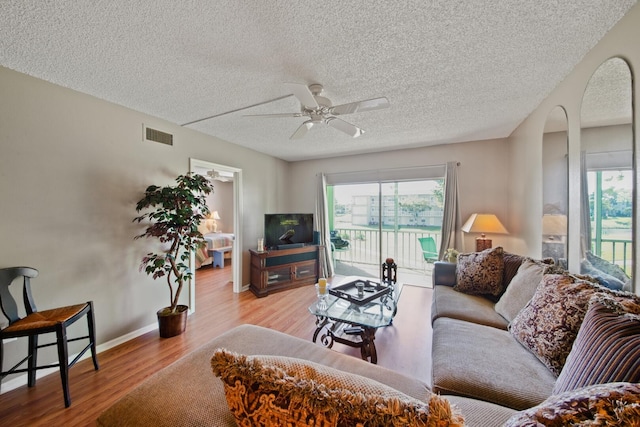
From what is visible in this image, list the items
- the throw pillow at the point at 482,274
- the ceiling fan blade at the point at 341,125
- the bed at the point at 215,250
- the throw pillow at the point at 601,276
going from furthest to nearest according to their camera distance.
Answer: the bed at the point at 215,250
the throw pillow at the point at 482,274
the ceiling fan blade at the point at 341,125
the throw pillow at the point at 601,276

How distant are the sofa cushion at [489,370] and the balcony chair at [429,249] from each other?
2.57m

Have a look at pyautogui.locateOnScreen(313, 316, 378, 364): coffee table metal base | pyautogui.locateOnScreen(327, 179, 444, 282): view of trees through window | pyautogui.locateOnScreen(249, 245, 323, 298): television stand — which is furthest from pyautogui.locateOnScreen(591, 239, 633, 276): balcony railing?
pyautogui.locateOnScreen(249, 245, 323, 298): television stand

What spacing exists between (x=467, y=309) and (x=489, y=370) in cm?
83

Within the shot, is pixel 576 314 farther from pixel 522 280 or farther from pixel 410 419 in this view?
pixel 410 419

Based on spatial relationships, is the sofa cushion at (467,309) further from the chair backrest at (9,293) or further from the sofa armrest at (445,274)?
the chair backrest at (9,293)

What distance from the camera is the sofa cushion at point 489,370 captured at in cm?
111

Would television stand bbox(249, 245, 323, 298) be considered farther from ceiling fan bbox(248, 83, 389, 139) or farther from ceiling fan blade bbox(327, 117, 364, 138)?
ceiling fan blade bbox(327, 117, 364, 138)

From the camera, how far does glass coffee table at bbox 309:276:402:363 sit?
197 cm

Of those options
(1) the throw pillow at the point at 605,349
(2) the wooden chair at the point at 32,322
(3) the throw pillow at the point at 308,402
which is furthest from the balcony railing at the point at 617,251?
(2) the wooden chair at the point at 32,322

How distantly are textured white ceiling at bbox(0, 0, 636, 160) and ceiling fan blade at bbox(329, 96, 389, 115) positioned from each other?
0.87 feet

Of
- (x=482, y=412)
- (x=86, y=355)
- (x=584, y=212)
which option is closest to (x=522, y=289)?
(x=584, y=212)

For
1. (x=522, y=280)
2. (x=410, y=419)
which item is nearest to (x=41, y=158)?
(x=410, y=419)

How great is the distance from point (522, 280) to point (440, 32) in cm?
193

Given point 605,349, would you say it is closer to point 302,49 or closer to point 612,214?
point 612,214
